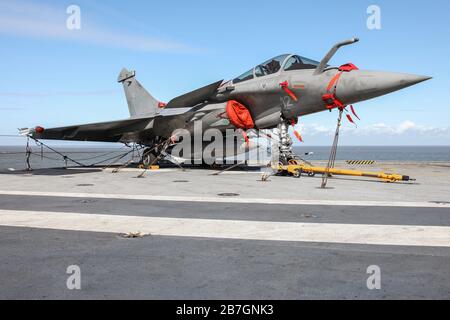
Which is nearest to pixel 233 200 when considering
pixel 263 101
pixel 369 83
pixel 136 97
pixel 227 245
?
pixel 227 245

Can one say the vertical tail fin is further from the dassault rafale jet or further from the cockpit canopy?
the cockpit canopy

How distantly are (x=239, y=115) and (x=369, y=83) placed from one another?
584 centimetres

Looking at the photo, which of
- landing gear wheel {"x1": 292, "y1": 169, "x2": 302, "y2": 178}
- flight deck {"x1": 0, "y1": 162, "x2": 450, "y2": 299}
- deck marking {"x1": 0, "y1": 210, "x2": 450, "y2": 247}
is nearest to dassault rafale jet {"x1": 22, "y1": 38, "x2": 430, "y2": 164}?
landing gear wheel {"x1": 292, "y1": 169, "x2": 302, "y2": 178}

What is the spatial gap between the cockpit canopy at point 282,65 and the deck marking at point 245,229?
398 inches

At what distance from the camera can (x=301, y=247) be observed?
217 inches

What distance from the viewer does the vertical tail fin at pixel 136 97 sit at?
2645cm

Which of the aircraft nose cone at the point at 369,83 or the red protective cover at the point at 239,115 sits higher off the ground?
the aircraft nose cone at the point at 369,83

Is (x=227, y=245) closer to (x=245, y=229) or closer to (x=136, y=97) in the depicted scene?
(x=245, y=229)

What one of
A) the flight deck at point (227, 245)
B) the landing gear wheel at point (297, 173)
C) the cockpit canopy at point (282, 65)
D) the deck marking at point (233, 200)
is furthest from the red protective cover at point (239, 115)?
the deck marking at point (233, 200)

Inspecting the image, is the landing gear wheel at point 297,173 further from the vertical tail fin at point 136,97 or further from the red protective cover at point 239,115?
the vertical tail fin at point 136,97

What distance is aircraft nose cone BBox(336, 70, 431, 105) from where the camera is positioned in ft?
42.1

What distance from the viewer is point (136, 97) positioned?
26859mm
